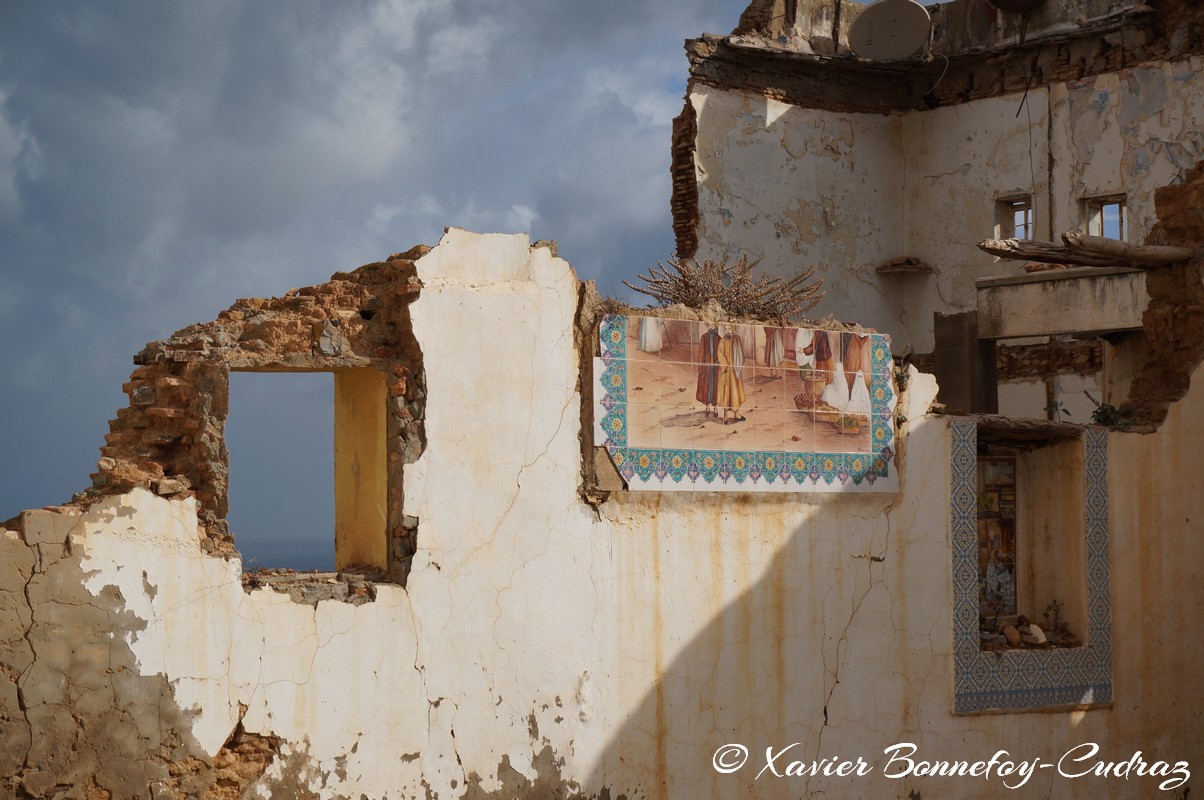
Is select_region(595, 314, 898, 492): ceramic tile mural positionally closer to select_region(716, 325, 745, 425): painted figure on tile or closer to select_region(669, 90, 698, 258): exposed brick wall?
select_region(716, 325, 745, 425): painted figure on tile

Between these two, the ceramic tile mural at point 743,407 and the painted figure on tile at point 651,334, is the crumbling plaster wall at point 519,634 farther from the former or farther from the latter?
the painted figure on tile at point 651,334

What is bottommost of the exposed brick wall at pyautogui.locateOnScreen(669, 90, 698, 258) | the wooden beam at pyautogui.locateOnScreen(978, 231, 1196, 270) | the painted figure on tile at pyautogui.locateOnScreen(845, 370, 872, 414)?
the painted figure on tile at pyautogui.locateOnScreen(845, 370, 872, 414)

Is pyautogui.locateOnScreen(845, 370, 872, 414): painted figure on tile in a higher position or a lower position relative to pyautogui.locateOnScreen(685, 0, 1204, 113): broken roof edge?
lower

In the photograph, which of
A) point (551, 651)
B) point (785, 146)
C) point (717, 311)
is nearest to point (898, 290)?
point (785, 146)

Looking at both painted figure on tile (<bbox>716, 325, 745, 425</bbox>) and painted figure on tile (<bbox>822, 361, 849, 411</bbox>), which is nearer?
painted figure on tile (<bbox>716, 325, 745, 425</bbox>)

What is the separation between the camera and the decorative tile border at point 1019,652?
8914 millimetres

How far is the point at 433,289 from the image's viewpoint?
24.0 ft

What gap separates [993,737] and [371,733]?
4236mm

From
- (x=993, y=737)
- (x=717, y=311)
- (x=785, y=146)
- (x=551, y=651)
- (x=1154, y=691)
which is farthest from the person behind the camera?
(x=785, y=146)

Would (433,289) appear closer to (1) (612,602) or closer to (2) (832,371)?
(1) (612,602)

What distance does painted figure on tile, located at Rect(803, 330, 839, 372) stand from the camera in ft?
28.0

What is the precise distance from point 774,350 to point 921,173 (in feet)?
29.6

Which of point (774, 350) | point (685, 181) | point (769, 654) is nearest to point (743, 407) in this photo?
point (774, 350)

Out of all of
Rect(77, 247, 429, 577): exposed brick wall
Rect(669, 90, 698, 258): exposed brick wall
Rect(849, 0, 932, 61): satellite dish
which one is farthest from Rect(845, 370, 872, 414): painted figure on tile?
Rect(849, 0, 932, 61): satellite dish
